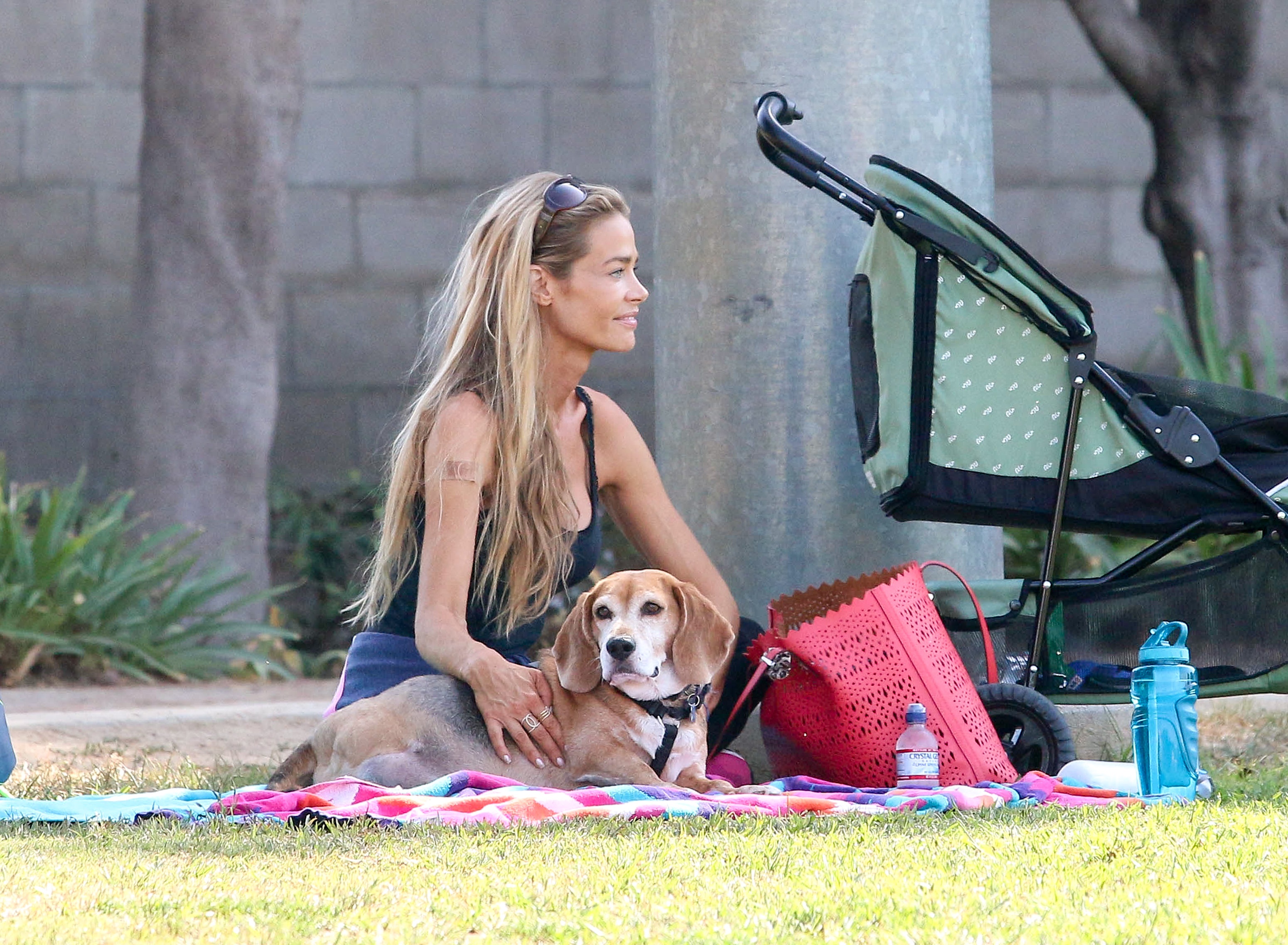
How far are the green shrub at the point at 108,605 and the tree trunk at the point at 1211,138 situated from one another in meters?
4.49

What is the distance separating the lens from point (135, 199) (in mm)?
8914

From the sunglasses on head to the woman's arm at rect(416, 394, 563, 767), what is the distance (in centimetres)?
43

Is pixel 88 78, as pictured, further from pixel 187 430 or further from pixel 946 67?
pixel 946 67

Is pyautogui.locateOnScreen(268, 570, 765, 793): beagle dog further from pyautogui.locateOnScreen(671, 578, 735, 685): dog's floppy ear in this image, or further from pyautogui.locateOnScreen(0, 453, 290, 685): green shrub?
pyautogui.locateOnScreen(0, 453, 290, 685): green shrub

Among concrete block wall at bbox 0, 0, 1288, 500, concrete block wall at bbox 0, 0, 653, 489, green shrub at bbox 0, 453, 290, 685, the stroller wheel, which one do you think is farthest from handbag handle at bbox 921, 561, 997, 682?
concrete block wall at bbox 0, 0, 653, 489

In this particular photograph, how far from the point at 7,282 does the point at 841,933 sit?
769cm

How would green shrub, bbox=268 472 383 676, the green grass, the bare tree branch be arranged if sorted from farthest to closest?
green shrub, bbox=268 472 383 676, the bare tree branch, the green grass

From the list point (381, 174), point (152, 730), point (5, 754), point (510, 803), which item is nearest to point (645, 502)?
point (510, 803)

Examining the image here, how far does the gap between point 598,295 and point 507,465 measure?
1.58 ft

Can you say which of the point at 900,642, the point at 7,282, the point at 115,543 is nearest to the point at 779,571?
the point at 900,642

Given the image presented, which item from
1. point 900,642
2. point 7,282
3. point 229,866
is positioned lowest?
point 229,866

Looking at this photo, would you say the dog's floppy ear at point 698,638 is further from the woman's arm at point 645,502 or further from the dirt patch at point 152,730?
the dirt patch at point 152,730

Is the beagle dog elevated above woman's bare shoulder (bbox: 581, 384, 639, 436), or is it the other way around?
woman's bare shoulder (bbox: 581, 384, 639, 436)

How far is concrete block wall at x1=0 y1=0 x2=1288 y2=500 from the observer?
8891mm
